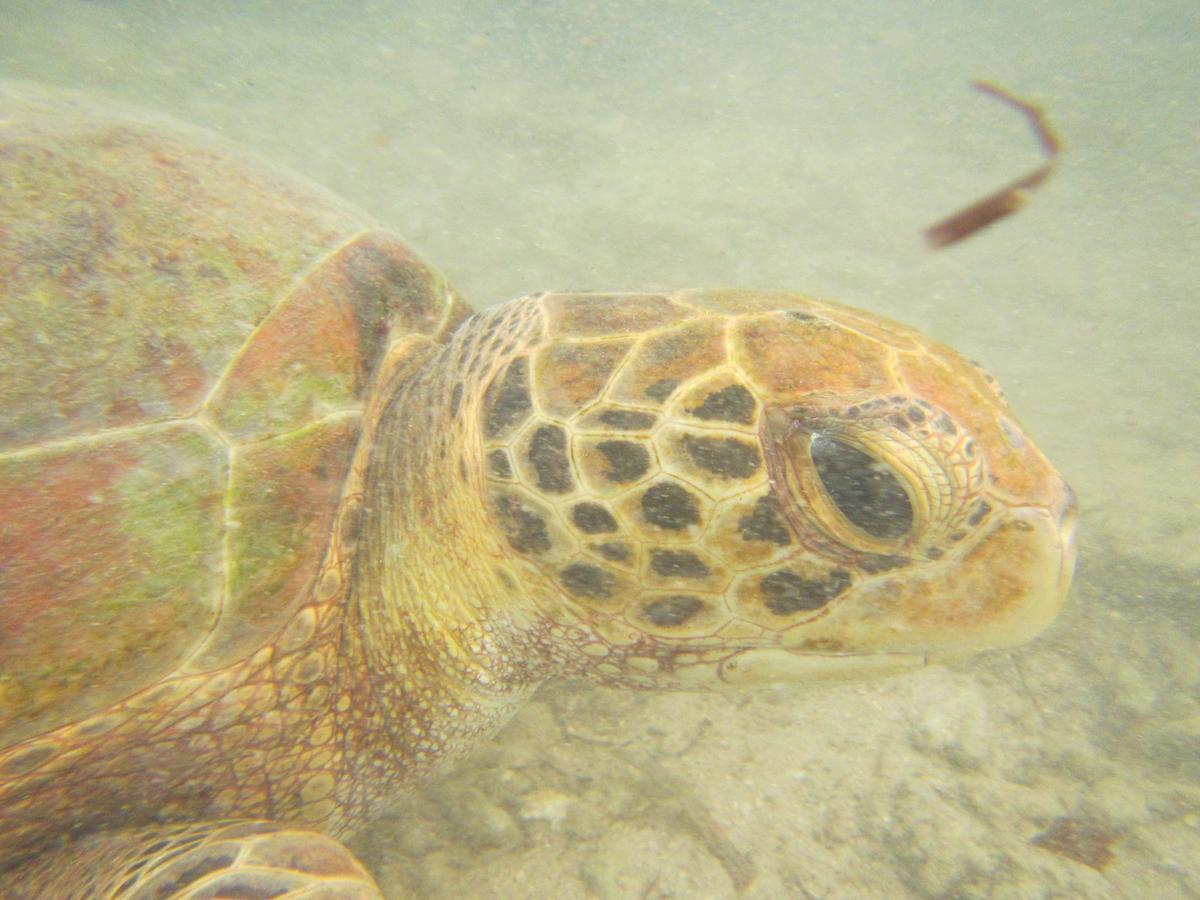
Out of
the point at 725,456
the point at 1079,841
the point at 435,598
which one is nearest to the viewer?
the point at 725,456

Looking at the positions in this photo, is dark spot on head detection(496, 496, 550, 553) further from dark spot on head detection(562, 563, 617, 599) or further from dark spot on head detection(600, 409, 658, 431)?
dark spot on head detection(600, 409, 658, 431)

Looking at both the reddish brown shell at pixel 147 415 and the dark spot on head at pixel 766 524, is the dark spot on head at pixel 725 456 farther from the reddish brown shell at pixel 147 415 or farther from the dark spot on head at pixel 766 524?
the reddish brown shell at pixel 147 415

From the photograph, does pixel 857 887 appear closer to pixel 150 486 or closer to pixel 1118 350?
pixel 150 486

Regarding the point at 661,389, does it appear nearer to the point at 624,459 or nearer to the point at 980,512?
the point at 624,459

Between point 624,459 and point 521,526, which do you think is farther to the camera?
point 521,526

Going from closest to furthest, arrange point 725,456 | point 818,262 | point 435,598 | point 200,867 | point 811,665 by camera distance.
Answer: point 200,867, point 725,456, point 811,665, point 435,598, point 818,262

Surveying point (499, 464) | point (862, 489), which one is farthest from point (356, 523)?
point (862, 489)
